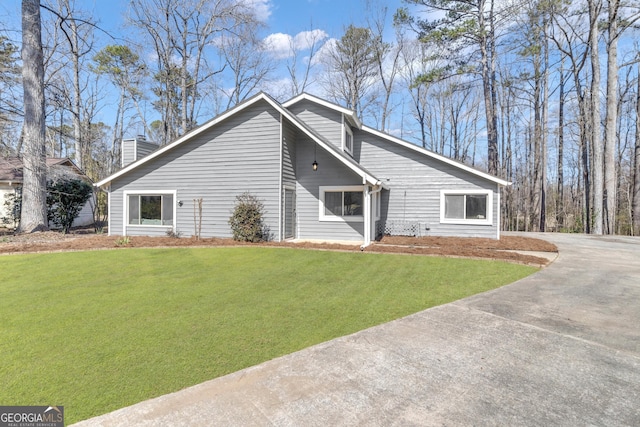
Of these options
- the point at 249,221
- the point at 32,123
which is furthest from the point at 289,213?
the point at 32,123

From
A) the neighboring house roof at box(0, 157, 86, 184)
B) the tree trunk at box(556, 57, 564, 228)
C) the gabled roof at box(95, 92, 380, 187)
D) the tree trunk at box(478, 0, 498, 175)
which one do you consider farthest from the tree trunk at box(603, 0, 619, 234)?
the neighboring house roof at box(0, 157, 86, 184)

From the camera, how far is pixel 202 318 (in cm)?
422

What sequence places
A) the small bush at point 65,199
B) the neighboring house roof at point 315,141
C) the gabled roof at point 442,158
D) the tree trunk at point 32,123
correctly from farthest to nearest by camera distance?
the small bush at point 65,199, the tree trunk at point 32,123, the gabled roof at point 442,158, the neighboring house roof at point 315,141

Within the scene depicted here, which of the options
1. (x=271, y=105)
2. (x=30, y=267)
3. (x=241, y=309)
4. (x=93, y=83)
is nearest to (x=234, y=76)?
(x=93, y=83)

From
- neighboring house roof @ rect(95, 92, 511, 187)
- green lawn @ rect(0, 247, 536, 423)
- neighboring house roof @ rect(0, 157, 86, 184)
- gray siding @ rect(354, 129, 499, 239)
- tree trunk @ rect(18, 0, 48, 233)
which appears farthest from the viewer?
neighboring house roof @ rect(0, 157, 86, 184)

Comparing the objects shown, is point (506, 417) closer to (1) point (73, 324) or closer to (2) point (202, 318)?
(2) point (202, 318)

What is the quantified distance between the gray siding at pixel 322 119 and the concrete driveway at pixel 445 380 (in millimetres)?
9921

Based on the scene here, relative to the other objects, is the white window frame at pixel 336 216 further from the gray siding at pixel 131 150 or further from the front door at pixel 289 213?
the gray siding at pixel 131 150

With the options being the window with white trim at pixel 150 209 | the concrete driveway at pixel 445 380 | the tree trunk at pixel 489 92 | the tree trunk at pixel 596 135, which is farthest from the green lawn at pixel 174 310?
the tree trunk at pixel 596 135

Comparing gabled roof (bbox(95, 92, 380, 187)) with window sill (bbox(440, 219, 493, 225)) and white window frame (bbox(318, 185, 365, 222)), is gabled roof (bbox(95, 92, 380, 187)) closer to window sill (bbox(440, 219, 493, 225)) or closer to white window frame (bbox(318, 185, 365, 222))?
white window frame (bbox(318, 185, 365, 222))

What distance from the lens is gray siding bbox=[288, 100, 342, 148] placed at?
43.3ft

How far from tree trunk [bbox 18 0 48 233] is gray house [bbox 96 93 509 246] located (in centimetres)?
246

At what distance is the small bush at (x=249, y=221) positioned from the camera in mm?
11062

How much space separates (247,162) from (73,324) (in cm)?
841
